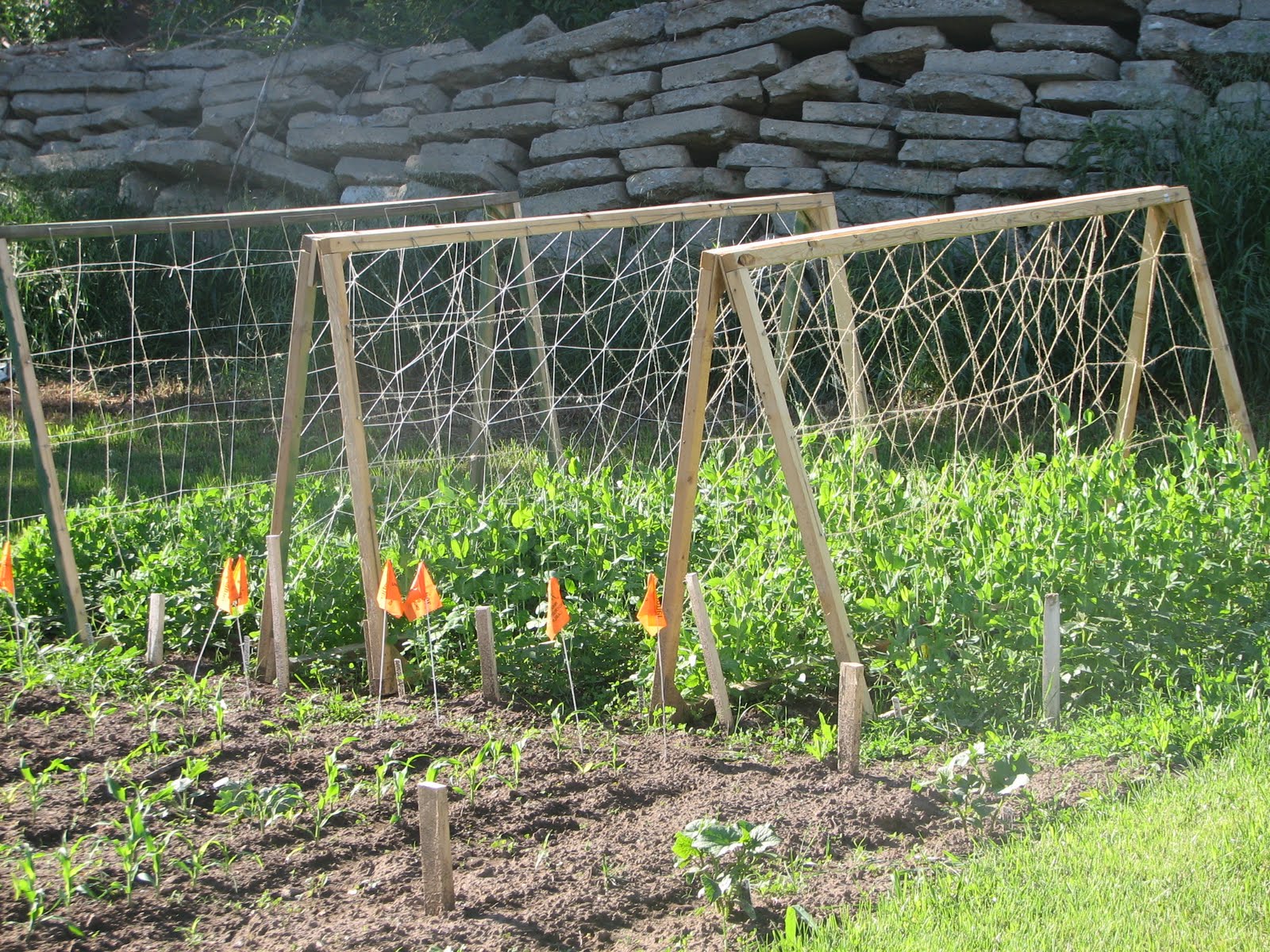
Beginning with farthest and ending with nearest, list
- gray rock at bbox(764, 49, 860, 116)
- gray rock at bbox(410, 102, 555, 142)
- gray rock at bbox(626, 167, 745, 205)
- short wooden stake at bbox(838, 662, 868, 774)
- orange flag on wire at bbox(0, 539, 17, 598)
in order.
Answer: gray rock at bbox(410, 102, 555, 142) → gray rock at bbox(626, 167, 745, 205) → gray rock at bbox(764, 49, 860, 116) → orange flag on wire at bbox(0, 539, 17, 598) → short wooden stake at bbox(838, 662, 868, 774)

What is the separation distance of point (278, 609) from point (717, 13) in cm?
575

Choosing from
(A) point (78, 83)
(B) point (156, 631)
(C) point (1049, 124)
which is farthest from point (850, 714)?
(A) point (78, 83)

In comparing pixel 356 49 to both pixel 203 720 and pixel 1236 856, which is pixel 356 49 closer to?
pixel 203 720

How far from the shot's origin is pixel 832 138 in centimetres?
771

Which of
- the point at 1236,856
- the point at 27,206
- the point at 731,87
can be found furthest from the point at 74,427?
the point at 1236,856

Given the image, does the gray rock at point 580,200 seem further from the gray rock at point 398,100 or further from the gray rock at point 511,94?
the gray rock at point 398,100

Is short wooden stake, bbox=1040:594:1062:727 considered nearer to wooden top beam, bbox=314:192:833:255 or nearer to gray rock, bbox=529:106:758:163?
wooden top beam, bbox=314:192:833:255

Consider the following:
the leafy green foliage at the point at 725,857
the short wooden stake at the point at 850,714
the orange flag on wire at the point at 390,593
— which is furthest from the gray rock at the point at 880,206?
the leafy green foliage at the point at 725,857

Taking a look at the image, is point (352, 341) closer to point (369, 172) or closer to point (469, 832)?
point (469, 832)

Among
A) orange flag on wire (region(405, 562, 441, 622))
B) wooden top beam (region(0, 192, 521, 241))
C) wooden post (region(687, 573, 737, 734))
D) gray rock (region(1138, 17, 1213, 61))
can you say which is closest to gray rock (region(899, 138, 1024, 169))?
gray rock (region(1138, 17, 1213, 61))

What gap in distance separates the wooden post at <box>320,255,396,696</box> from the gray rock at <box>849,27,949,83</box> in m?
4.89

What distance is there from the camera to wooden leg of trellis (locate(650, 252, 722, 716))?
3.41 m

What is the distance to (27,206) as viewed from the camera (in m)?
9.54

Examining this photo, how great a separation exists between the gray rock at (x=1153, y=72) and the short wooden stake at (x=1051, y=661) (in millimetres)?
4848
